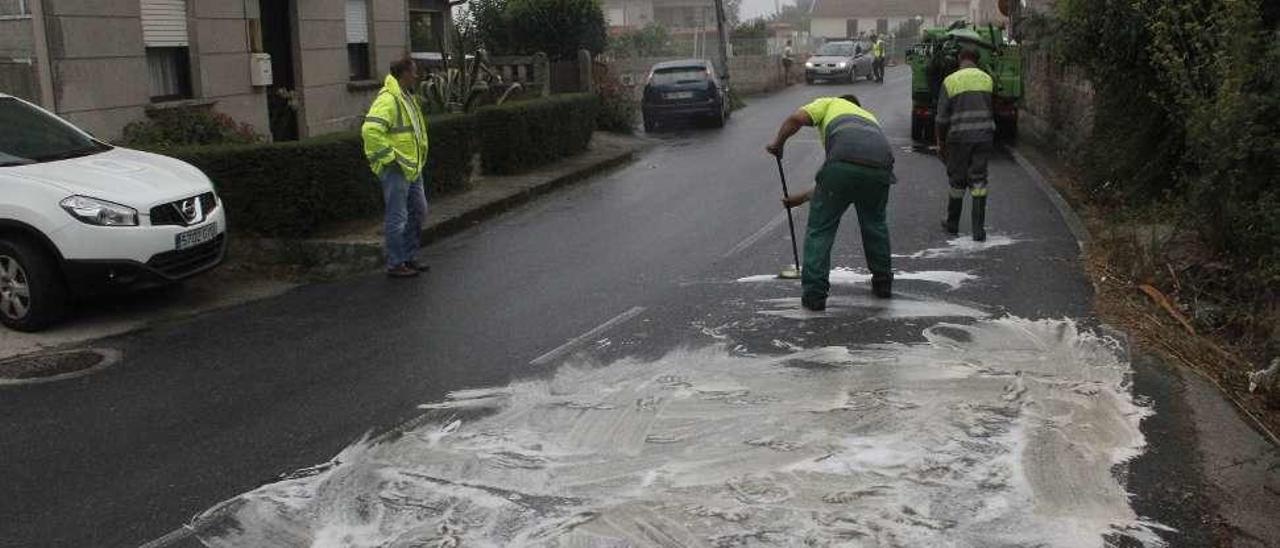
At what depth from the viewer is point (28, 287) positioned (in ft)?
25.1

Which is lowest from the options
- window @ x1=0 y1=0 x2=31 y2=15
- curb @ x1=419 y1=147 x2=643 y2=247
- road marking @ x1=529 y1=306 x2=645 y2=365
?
road marking @ x1=529 y1=306 x2=645 y2=365

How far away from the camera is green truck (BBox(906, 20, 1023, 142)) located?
1925 centimetres

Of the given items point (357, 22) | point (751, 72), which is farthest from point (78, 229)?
point (751, 72)

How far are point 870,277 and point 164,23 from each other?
368 inches

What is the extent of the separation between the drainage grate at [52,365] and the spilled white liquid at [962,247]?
6091 millimetres

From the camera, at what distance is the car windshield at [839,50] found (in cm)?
4519

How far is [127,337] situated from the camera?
772cm

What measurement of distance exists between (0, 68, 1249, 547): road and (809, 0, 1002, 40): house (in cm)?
9494

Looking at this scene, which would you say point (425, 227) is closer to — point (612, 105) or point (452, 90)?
point (452, 90)

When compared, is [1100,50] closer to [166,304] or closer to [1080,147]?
[1080,147]

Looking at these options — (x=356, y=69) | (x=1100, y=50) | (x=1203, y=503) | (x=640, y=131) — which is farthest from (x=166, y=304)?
(x=640, y=131)

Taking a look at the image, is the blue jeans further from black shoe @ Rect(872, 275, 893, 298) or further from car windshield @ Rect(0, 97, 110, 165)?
black shoe @ Rect(872, 275, 893, 298)

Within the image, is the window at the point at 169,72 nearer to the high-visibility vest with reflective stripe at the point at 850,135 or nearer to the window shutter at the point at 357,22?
the window shutter at the point at 357,22

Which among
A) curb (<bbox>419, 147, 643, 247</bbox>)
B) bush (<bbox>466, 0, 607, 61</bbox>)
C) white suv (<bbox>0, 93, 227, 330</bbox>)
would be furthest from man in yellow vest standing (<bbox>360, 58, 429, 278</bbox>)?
bush (<bbox>466, 0, 607, 61</bbox>)
